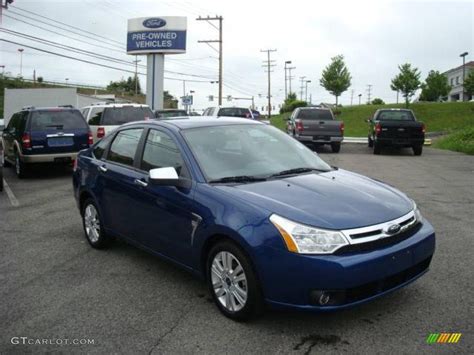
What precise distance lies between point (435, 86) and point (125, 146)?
2480 inches

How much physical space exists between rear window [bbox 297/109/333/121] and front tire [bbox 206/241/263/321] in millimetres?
16827

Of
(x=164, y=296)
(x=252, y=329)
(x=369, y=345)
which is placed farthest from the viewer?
(x=164, y=296)

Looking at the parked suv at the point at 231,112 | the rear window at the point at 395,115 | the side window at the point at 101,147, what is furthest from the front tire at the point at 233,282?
the parked suv at the point at 231,112

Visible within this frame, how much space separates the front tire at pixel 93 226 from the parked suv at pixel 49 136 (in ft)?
21.0

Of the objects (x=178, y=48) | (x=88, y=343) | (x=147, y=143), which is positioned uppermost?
(x=178, y=48)

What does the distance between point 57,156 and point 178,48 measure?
81.8ft

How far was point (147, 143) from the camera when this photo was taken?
5133 mm

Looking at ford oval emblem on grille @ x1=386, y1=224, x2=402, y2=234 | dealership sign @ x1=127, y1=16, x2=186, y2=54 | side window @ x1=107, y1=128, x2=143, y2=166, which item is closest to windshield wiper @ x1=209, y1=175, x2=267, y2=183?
ford oval emblem on grille @ x1=386, y1=224, x2=402, y2=234

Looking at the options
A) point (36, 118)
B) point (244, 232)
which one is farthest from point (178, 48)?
point (244, 232)

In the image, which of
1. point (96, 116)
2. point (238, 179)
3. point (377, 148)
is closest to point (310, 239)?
point (238, 179)

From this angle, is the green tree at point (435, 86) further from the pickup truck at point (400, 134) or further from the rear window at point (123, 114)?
the rear window at point (123, 114)

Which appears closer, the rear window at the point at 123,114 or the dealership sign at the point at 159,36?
the rear window at the point at 123,114

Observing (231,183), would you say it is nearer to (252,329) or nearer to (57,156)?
(252,329)

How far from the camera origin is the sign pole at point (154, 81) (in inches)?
1384
